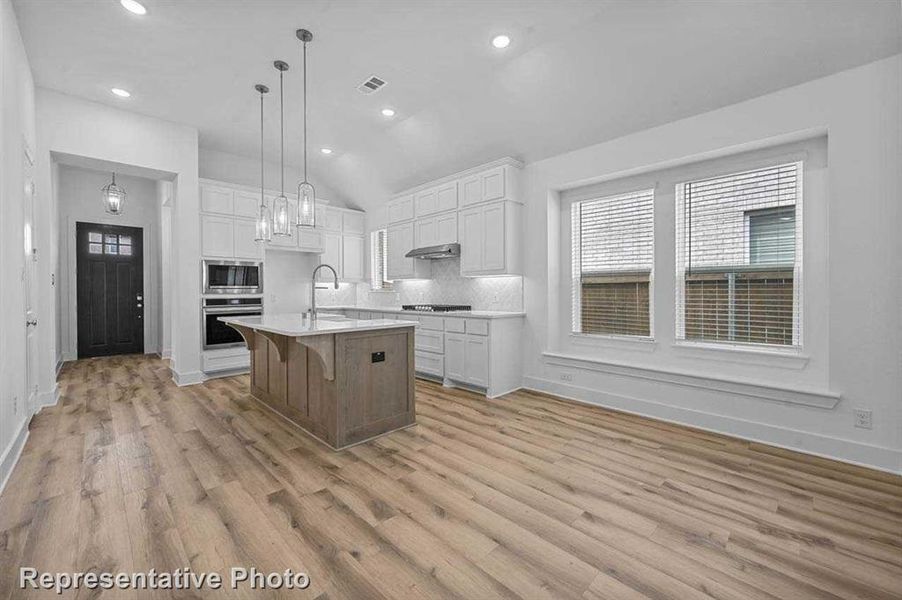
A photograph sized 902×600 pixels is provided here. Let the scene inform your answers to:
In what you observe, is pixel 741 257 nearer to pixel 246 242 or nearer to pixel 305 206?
pixel 305 206

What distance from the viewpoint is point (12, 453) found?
2756 mm

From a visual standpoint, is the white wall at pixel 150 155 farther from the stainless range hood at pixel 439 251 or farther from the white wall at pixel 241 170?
the stainless range hood at pixel 439 251

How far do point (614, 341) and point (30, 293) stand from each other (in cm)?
581

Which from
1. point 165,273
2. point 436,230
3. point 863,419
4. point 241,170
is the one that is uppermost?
point 241,170

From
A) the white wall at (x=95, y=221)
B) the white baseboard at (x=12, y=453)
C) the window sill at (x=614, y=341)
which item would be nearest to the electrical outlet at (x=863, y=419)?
the window sill at (x=614, y=341)

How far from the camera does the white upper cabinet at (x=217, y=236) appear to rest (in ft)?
17.7

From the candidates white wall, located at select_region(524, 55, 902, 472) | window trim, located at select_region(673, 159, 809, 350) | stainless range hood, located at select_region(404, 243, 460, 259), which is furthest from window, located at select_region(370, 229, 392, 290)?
window trim, located at select_region(673, 159, 809, 350)

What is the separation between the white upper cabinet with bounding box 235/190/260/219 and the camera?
571cm

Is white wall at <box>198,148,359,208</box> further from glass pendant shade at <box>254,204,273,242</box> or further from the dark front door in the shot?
glass pendant shade at <box>254,204,273,242</box>

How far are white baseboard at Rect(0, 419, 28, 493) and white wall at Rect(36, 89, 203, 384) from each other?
1.38 m

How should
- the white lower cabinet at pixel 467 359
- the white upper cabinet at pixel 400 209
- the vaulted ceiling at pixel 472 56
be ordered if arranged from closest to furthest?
1. the vaulted ceiling at pixel 472 56
2. the white lower cabinet at pixel 467 359
3. the white upper cabinet at pixel 400 209

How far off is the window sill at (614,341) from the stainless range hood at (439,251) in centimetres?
187

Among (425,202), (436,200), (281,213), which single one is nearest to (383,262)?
(425,202)

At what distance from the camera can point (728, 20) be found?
275cm
